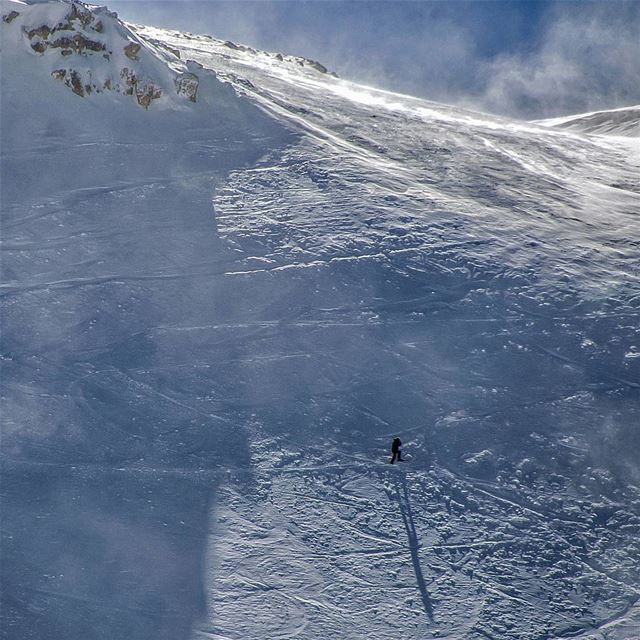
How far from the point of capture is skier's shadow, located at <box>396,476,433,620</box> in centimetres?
1105

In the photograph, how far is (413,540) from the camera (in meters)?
12.0

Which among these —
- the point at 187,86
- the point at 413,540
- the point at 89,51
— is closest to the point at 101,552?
the point at 413,540

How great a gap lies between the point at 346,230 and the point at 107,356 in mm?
6533

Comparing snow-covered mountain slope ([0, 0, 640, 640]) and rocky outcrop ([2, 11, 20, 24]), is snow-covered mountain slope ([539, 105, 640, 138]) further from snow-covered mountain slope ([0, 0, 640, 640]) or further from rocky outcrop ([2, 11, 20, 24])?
rocky outcrop ([2, 11, 20, 24])

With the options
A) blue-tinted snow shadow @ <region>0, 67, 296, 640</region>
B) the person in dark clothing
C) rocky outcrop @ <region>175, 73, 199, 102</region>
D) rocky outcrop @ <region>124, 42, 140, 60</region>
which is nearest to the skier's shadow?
the person in dark clothing

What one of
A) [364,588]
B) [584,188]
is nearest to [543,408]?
[364,588]

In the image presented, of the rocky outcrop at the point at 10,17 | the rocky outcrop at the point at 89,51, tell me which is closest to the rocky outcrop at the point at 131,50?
the rocky outcrop at the point at 89,51

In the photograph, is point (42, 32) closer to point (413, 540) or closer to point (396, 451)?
point (396, 451)

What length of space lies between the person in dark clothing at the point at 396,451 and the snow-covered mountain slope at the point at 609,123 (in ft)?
69.6

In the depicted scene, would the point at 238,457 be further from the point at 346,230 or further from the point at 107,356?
the point at 346,230

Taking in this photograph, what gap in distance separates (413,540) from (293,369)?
4.47 metres

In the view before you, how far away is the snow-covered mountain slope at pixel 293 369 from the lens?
11.2 metres

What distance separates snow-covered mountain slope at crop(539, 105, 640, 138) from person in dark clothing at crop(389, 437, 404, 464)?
2121cm

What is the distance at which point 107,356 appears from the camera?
1540cm
